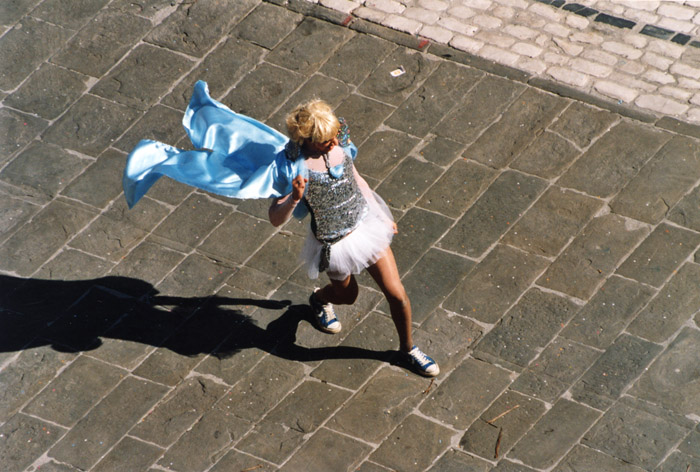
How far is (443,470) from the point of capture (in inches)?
229

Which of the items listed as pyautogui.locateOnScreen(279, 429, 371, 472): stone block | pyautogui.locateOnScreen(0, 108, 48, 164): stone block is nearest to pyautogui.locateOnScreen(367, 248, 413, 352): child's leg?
pyautogui.locateOnScreen(279, 429, 371, 472): stone block

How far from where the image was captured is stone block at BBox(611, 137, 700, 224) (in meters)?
7.18

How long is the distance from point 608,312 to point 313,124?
8.94 ft

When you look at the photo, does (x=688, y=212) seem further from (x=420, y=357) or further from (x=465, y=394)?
(x=420, y=357)

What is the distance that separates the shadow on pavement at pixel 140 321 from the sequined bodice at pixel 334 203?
1115 mm

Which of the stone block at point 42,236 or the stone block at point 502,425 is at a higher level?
the stone block at point 42,236

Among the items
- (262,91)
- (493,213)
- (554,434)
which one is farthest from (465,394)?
(262,91)

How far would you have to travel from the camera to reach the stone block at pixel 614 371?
6105 mm

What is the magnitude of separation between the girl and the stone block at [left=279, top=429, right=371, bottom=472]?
74cm

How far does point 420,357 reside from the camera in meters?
6.30

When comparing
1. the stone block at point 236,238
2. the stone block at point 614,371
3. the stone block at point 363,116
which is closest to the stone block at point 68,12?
the stone block at point 363,116

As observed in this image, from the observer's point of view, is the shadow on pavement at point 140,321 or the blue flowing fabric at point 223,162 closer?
the blue flowing fabric at point 223,162

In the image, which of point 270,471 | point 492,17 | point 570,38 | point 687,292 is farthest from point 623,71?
point 270,471

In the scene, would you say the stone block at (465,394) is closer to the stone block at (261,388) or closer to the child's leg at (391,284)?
the child's leg at (391,284)
